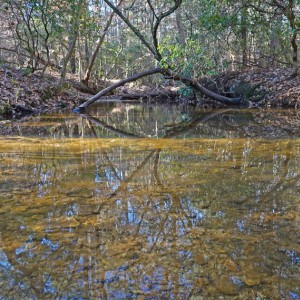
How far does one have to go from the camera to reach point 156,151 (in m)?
4.77

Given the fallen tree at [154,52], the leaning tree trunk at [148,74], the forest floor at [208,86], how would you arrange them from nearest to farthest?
the fallen tree at [154,52], the leaning tree trunk at [148,74], the forest floor at [208,86]

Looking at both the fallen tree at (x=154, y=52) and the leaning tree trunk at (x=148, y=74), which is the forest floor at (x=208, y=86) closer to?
the leaning tree trunk at (x=148, y=74)

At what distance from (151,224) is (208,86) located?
13716mm

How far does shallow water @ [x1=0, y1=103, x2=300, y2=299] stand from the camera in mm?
1666

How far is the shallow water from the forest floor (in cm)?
688

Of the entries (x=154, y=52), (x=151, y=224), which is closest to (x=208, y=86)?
(x=154, y=52)

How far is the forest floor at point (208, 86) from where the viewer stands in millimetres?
10969

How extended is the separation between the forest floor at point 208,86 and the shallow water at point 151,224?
6.88 metres

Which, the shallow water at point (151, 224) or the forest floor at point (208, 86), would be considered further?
the forest floor at point (208, 86)

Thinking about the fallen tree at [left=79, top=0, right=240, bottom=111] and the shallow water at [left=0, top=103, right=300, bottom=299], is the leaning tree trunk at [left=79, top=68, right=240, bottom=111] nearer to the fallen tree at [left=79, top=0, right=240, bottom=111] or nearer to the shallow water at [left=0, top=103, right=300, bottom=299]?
the fallen tree at [left=79, top=0, right=240, bottom=111]

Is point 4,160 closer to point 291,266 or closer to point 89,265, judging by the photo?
point 89,265

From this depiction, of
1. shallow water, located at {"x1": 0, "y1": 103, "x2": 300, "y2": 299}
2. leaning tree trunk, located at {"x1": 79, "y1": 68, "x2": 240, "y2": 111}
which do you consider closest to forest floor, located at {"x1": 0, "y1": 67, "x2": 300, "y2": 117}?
leaning tree trunk, located at {"x1": 79, "y1": 68, "x2": 240, "y2": 111}

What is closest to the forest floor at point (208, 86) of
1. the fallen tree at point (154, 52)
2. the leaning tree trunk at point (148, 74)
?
the leaning tree trunk at point (148, 74)

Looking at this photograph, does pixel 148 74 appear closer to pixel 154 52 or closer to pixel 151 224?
pixel 154 52
